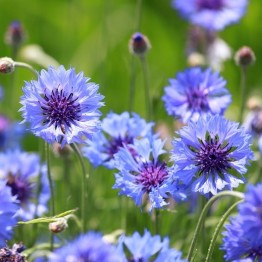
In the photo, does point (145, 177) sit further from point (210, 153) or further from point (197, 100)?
point (197, 100)

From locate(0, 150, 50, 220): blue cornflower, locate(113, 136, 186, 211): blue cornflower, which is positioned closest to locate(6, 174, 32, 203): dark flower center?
locate(0, 150, 50, 220): blue cornflower

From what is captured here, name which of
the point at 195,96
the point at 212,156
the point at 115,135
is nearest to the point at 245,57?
the point at 195,96

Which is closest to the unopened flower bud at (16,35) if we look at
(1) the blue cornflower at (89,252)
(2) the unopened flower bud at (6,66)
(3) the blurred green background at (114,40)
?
(3) the blurred green background at (114,40)

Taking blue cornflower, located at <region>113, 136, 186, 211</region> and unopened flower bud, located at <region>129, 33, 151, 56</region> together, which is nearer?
blue cornflower, located at <region>113, 136, 186, 211</region>

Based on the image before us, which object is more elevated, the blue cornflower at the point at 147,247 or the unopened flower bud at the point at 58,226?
the unopened flower bud at the point at 58,226

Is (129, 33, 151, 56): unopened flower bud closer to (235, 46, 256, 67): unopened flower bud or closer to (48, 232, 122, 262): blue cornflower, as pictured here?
(235, 46, 256, 67): unopened flower bud

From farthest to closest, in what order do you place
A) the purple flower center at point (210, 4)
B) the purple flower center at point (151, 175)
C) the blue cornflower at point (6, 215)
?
the purple flower center at point (210, 4)
the purple flower center at point (151, 175)
the blue cornflower at point (6, 215)

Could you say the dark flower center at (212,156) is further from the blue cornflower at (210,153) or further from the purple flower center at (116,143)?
the purple flower center at (116,143)
